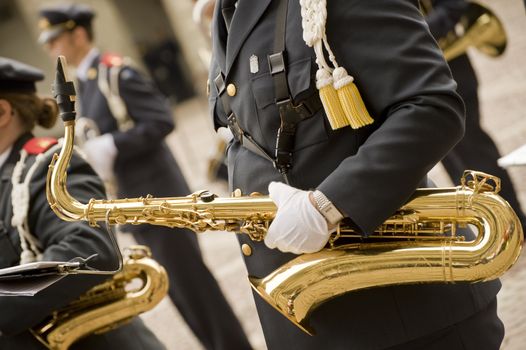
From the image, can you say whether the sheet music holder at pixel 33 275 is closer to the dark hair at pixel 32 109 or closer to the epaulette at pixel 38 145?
the epaulette at pixel 38 145

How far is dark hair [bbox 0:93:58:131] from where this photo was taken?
3.27 metres

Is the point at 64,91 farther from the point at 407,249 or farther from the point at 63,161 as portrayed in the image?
the point at 407,249

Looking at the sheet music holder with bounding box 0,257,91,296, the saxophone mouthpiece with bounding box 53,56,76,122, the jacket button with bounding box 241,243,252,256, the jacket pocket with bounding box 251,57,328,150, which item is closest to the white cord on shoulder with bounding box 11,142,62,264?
the sheet music holder with bounding box 0,257,91,296

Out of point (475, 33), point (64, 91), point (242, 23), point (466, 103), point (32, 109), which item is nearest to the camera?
point (242, 23)

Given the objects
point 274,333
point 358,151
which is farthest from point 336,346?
point 358,151

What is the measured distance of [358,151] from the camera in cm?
209

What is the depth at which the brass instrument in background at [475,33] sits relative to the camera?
4.81m

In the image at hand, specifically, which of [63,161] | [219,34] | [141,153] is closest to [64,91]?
[63,161]

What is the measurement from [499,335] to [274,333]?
2.24 ft

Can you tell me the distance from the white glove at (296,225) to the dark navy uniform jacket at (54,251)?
0.96m

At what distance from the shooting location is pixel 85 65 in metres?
5.48

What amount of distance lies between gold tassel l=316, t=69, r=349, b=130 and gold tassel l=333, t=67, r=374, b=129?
2 centimetres

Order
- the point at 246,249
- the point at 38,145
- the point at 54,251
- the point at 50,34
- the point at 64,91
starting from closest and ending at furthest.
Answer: the point at 246,249 < the point at 64,91 < the point at 54,251 < the point at 38,145 < the point at 50,34

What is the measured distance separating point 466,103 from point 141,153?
2165 mm
